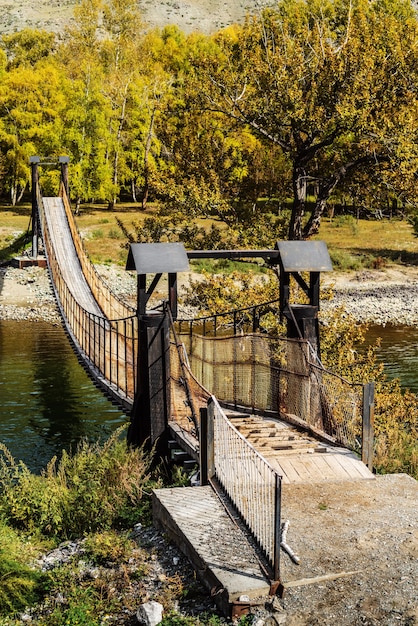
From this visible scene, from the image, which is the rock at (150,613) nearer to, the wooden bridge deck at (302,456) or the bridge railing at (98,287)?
the wooden bridge deck at (302,456)

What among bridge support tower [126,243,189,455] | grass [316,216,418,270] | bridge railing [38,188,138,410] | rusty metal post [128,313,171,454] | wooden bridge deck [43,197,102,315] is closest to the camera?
bridge support tower [126,243,189,455]

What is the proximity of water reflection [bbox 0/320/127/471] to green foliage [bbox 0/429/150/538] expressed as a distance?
17.3 ft

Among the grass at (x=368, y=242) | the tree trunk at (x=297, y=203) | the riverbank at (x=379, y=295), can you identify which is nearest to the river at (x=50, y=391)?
the riverbank at (x=379, y=295)

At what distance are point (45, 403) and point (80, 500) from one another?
11.2 meters

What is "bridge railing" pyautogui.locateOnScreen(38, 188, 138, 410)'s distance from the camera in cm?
1335

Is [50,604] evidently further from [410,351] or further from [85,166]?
[85,166]

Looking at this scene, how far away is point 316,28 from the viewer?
67.5 ft

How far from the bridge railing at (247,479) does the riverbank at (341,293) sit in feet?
79.2

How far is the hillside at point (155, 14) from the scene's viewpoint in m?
124

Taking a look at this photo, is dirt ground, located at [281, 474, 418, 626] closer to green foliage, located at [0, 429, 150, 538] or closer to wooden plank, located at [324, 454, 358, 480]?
wooden plank, located at [324, 454, 358, 480]

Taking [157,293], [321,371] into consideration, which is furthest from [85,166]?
[321,371]

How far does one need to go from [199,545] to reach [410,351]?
2122 centimetres

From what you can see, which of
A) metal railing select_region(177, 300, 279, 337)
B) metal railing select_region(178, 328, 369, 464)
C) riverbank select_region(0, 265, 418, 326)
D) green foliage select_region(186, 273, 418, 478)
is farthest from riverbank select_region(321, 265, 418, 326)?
metal railing select_region(178, 328, 369, 464)

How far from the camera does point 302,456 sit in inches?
373
